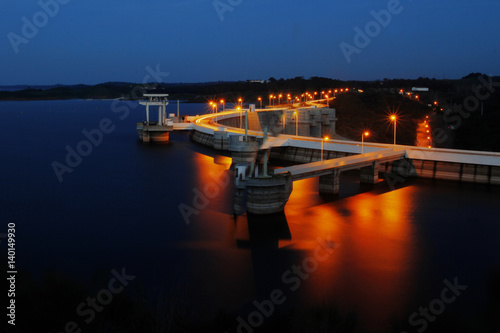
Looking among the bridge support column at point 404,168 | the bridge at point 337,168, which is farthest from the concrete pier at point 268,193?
the bridge support column at point 404,168

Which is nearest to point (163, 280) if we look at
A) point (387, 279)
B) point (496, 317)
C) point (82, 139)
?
point (387, 279)

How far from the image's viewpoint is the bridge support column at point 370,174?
22297 mm

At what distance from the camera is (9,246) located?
45.6 ft

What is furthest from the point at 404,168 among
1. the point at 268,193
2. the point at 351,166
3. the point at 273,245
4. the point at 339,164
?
the point at 273,245

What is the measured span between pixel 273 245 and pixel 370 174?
9539 millimetres

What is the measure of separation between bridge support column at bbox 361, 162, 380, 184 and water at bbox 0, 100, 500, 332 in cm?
52

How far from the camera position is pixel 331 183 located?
20344 mm

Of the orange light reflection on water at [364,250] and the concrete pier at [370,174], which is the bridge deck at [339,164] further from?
the orange light reflection on water at [364,250]

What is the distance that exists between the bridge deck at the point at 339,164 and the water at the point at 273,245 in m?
1.12

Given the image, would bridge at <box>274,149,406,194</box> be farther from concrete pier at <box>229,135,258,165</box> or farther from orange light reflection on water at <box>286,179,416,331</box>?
concrete pier at <box>229,135,258,165</box>

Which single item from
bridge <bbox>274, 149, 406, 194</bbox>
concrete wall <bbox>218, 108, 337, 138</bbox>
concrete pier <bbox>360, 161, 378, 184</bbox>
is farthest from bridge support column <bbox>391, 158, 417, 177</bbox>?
concrete wall <bbox>218, 108, 337, 138</bbox>

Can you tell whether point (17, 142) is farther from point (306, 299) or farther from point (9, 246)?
point (306, 299)

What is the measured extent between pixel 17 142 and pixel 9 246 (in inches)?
1241

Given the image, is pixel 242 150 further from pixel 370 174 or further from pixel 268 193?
pixel 268 193
